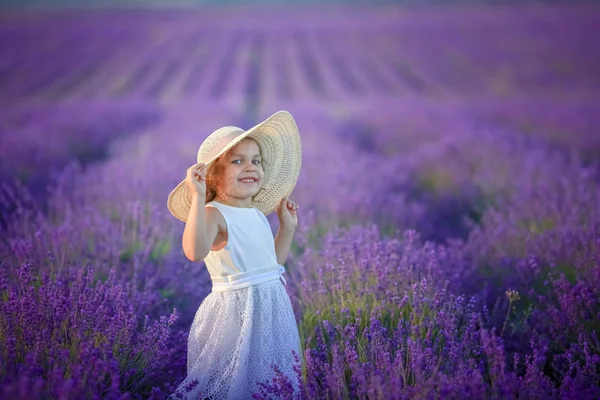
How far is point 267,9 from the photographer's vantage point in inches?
740

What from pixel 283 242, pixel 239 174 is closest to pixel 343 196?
pixel 283 242

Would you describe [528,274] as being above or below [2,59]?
below

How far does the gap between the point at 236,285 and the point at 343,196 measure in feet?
8.67

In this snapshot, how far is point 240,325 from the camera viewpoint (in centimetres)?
230

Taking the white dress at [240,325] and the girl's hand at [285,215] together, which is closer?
the white dress at [240,325]

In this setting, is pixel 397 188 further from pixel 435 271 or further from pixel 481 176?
pixel 435 271

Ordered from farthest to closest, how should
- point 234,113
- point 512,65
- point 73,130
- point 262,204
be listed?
point 512,65
point 234,113
point 73,130
point 262,204

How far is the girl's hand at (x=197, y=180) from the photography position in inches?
84.7

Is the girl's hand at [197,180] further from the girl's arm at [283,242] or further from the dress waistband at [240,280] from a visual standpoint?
the girl's arm at [283,242]

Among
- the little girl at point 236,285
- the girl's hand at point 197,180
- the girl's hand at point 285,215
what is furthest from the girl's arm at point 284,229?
the girl's hand at point 197,180

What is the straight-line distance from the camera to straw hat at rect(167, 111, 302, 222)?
2.36m

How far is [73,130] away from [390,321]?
6323 millimetres

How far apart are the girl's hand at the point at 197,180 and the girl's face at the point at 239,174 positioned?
15cm


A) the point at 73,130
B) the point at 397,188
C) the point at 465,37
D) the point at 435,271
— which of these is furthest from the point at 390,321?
the point at 465,37
